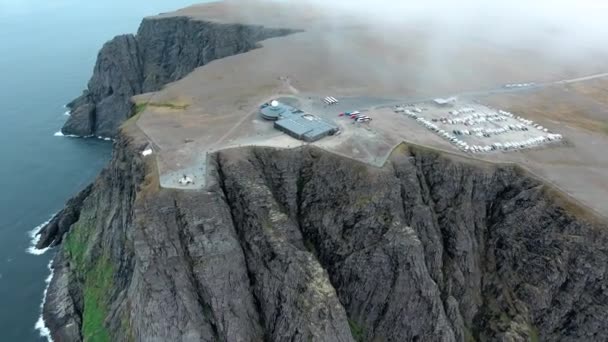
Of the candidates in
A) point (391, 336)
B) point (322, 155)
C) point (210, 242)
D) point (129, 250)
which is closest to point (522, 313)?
point (391, 336)

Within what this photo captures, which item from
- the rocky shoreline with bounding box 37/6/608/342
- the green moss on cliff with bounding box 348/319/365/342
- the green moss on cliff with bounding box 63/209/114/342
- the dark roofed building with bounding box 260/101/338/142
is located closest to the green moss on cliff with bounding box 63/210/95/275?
the green moss on cliff with bounding box 63/209/114/342

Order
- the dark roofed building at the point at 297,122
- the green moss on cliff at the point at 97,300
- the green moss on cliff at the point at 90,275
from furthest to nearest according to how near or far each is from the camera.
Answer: the dark roofed building at the point at 297,122 < the green moss on cliff at the point at 90,275 < the green moss on cliff at the point at 97,300

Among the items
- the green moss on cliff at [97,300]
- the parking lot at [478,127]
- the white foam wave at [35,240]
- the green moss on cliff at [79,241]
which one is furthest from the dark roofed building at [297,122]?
the white foam wave at [35,240]

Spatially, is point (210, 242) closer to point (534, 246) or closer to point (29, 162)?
point (534, 246)

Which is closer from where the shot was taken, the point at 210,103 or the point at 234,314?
the point at 234,314

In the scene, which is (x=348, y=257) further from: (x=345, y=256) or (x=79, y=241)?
(x=79, y=241)

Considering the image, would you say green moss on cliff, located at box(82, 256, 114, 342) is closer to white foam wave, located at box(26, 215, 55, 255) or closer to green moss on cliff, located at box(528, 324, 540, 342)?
white foam wave, located at box(26, 215, 55, 255)

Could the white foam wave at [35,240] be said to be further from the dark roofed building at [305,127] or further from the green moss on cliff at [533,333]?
the green moss on cliff at [533,333]
